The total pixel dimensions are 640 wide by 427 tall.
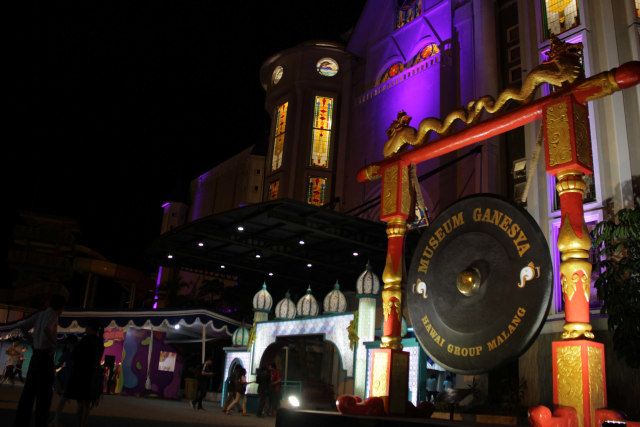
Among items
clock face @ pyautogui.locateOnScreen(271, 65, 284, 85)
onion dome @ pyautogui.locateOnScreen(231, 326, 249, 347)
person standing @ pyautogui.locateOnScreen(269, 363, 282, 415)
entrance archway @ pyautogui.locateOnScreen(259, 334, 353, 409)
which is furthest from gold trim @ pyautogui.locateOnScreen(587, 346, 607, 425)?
clock face @ pyautogui.locateOnScreen(271, 65, 284, 85)

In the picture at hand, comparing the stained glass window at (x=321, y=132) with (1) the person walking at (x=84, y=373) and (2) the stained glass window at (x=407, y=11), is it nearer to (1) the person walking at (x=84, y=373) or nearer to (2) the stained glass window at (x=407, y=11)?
(2) the stained glass window at (x=407, y=11)

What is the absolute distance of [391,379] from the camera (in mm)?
7016

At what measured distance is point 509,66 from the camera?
20.0 m

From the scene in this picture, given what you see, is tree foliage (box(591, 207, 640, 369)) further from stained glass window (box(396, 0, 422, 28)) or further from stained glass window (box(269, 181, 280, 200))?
stained glass window (box(269, 181, 280, 200))

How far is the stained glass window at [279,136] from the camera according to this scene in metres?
28.3

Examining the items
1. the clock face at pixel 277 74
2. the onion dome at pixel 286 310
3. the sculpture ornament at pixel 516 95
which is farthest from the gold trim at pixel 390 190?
the clock face at pixel 277 74

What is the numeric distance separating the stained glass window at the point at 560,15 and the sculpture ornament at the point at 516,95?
10.9 meters

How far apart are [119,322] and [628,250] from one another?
20.0m

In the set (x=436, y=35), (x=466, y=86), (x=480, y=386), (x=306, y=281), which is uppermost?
(x=436, y=35)

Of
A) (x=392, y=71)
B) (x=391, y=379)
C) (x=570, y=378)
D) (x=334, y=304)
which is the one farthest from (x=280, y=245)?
(x=570, y=378)

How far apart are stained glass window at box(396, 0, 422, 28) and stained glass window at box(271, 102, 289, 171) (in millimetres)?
7003

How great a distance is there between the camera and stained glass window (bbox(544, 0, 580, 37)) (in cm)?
1673

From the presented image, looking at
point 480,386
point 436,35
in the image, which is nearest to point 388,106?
point 436,35

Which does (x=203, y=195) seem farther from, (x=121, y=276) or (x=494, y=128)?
(x=494, y=128)
